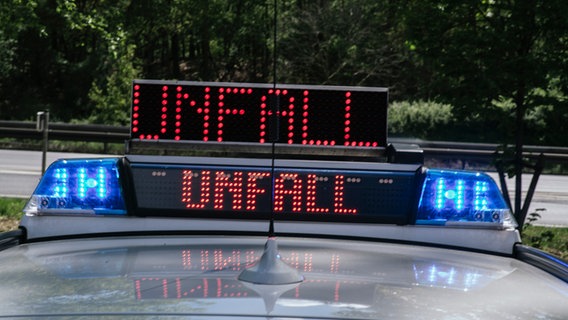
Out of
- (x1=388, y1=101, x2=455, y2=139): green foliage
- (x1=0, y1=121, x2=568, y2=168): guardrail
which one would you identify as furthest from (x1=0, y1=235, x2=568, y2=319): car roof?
(x1=388, y1=101, x2=455, y2=139): green foliage

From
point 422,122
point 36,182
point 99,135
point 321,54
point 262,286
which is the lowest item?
point 36,182

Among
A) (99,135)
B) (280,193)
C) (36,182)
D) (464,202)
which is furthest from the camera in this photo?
(99,135)

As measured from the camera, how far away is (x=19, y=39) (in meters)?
47.2

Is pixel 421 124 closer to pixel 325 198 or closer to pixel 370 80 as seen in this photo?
pixel 370 80

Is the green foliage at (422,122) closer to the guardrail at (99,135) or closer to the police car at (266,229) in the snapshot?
the guardrail at (99,135)

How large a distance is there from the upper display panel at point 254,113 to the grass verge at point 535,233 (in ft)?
28.2

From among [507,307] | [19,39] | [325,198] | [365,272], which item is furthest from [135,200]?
[19,39]

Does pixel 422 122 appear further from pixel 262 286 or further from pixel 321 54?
pixel 262 286

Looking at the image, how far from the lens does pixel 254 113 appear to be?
3951 mm

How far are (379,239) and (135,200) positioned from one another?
2.54 feet

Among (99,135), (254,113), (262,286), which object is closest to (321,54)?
(99,135)

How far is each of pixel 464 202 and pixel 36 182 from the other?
1968cm

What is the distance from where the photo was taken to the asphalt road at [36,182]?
19.1m

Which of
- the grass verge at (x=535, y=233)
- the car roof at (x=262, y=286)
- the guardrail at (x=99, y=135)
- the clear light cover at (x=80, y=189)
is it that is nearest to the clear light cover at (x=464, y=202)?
the car roof at (x=262, y=286)
